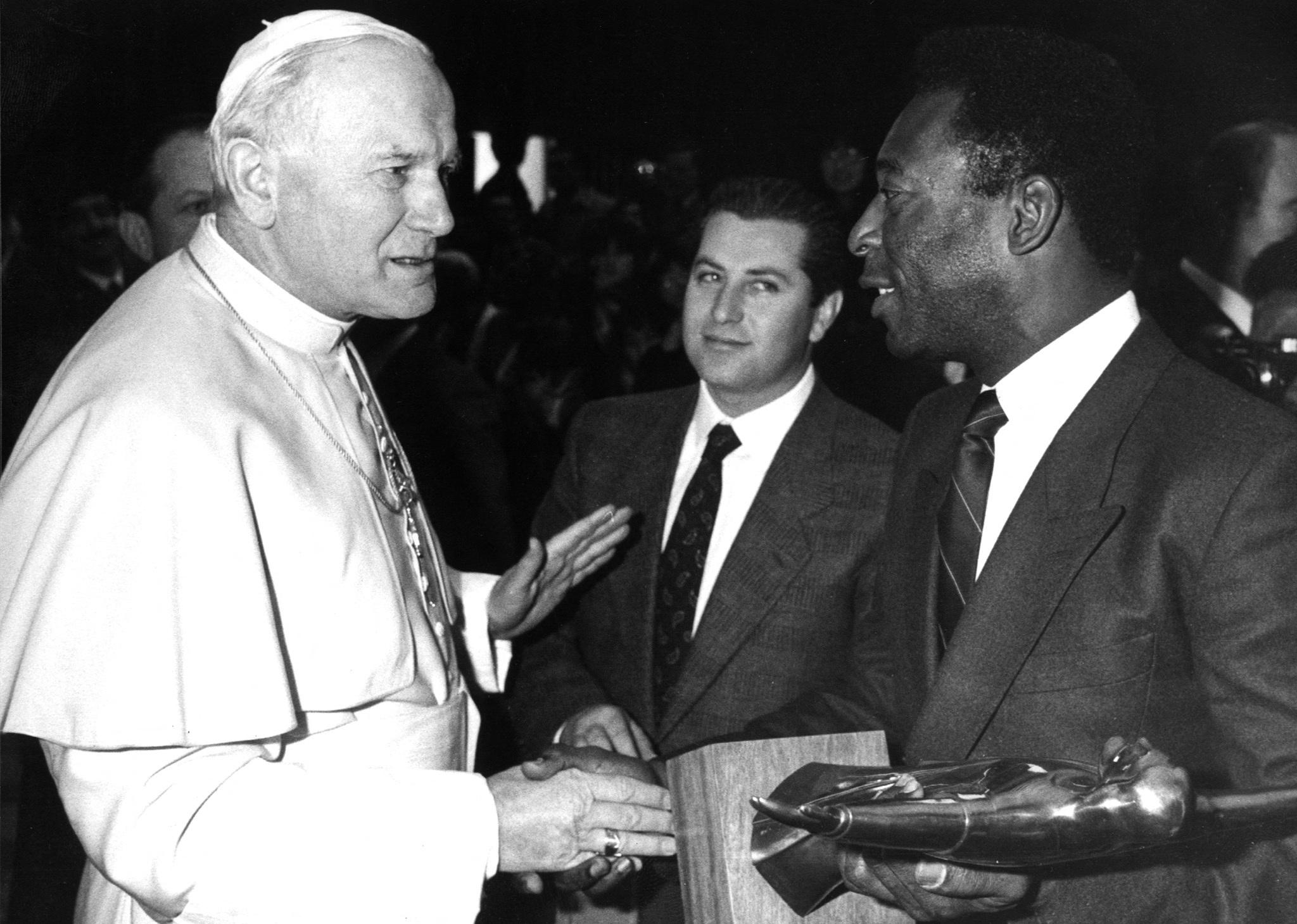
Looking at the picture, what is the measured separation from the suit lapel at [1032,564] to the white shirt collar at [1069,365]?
0.22 ft

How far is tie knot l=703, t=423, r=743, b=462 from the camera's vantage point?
313 cm

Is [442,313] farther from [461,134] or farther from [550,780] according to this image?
[550,780]

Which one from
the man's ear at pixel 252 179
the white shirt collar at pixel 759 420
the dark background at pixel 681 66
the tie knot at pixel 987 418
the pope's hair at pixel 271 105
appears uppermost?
the dark background at pixel 681 66

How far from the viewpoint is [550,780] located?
6.68 ft

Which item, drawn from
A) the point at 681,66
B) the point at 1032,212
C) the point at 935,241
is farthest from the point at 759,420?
the point at 681,66

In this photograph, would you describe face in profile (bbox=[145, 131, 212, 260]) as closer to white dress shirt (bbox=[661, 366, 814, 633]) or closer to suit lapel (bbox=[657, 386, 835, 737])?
white dress shirt (bbox=[661, 366, 814, 633])

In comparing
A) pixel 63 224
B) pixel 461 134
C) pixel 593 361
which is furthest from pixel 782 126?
pixel 63 224

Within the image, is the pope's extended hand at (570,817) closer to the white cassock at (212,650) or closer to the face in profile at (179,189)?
the white cassock at (212,650)

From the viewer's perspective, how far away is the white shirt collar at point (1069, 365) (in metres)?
2.13

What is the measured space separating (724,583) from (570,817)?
1045 millimetres

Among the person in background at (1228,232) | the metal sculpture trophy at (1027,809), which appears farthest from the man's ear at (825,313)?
the person in background at (1228,232)

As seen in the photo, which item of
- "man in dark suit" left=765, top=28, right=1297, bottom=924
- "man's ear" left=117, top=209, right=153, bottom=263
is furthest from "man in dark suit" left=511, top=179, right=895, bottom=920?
"man's ear" left=117, top=209, right=153, bottom=263

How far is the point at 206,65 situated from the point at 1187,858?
5745 mm

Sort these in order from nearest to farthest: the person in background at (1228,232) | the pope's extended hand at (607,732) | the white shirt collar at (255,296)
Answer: the white shirt collar at (255,296)
the pope's extended hand at (607,732)
the person in background at (1228,232)
